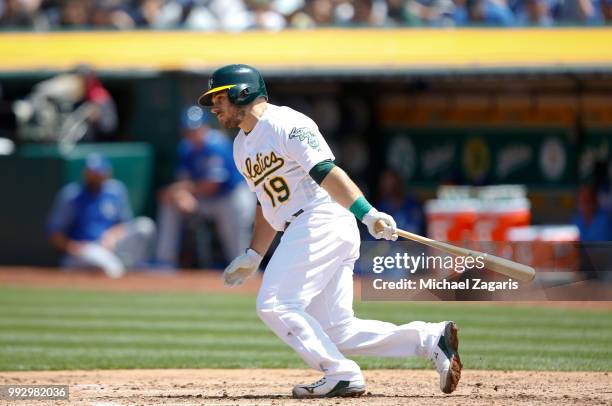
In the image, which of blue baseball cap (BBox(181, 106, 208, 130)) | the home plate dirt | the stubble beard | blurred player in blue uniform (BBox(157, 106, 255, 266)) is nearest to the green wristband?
the stubble beard

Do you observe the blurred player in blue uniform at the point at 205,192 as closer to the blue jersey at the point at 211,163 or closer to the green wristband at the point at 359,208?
the blue jersey at the point at 211,163

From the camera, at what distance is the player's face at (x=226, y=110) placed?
6.21 meters

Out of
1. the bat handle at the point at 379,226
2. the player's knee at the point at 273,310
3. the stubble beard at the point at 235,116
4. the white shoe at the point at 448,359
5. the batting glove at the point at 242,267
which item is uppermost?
the stubble beard at the point at 235,116

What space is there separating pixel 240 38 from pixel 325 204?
31.2ft

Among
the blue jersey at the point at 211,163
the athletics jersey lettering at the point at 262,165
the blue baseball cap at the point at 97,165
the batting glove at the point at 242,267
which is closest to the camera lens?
the athletics jersey lettering at the point at 262,165

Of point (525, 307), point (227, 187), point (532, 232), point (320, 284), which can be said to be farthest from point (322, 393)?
point (227, 187)

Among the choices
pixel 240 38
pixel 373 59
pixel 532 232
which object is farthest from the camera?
pixel 240 38

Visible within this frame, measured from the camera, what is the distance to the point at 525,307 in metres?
11.4

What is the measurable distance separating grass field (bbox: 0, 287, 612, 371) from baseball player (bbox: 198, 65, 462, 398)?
174 centimetres

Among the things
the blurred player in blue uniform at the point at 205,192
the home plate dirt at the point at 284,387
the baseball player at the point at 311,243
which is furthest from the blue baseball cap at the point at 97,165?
the baseball player at the point at 311,243

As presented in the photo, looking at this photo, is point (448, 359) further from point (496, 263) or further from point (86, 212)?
point (86, 212)

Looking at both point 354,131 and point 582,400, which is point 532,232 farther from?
point 582,400

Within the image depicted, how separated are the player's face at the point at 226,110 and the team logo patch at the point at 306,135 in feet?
1.11

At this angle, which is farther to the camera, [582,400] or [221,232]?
[221,232]
